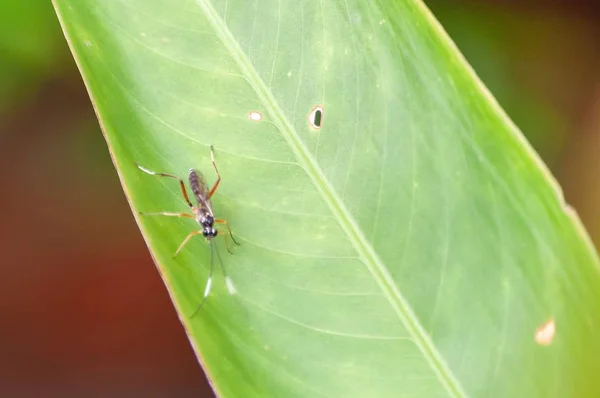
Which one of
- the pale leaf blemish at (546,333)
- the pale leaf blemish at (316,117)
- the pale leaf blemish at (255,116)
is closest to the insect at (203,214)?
the pale leaf blemish at (255,116)

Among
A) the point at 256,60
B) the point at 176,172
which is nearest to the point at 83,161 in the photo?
the point at 176,172

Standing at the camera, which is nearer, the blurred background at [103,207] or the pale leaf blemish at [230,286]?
the pale leaf blemish at [230,286]

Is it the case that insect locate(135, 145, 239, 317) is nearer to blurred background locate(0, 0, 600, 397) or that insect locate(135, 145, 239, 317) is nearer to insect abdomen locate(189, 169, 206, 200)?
insect abdomen locate(189, 169, 206, 200)

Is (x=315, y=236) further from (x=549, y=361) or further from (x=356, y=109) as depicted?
(x=549, y=361)

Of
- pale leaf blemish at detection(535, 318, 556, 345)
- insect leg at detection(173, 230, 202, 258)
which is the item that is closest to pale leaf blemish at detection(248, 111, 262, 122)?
insect leg at detection(173, 230, 202, 258)

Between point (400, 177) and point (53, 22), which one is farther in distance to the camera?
point (53, 22)

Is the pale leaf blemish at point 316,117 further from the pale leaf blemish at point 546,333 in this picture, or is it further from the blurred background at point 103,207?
the blurred background at point 103,207
